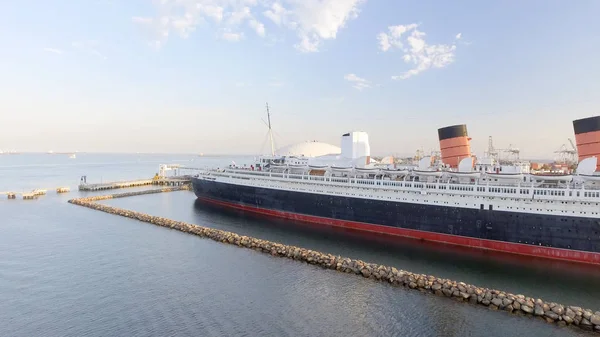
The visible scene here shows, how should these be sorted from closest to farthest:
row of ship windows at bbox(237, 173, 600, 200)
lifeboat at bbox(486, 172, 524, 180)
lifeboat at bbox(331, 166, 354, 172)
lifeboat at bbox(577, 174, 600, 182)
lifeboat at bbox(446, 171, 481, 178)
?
row of ship windows at bbox(237, 173, 600, 200)
lifeboat at bbox(577, 174, 600, 182)
lifeboat at bbox(486, 172, 524, 180)
lifeboat at bbox(446, 171, 481, 178)
lifeboat at bbox(331, 166, 354, 172)

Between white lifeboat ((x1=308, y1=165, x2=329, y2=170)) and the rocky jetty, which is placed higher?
white lifeboat ((x1=308, y1=165, x2=329, y2=170))

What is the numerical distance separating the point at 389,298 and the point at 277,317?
4.92m

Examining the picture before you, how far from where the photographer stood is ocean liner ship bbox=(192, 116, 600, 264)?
19.0 m

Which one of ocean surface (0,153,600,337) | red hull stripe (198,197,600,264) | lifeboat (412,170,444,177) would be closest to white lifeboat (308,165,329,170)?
red hull stripe (198,197,600,264)

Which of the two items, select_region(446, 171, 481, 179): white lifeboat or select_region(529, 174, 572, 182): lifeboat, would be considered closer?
select_region(529, 174, 572, 182): lifeboat

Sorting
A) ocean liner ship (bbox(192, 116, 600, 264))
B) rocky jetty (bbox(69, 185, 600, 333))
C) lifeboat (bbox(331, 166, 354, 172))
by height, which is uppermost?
lifeboat (bbox(331, 166, 354, 172))

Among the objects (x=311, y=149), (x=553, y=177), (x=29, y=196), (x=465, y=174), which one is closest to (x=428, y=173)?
(x=465, y=174)

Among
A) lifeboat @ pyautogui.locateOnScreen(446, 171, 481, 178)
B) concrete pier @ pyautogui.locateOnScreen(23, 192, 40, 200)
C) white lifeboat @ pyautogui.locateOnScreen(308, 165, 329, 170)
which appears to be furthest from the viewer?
concrete pier @ pyautogui.locateOnScreen(23, 192, 40, 200)

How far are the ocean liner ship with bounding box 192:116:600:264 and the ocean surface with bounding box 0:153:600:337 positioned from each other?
1.37m

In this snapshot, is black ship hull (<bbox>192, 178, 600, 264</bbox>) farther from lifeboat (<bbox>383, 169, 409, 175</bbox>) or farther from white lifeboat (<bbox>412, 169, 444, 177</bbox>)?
lifeboat (<bbox>383, 169, 409, 175</bbox>)

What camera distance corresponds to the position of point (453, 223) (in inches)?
876

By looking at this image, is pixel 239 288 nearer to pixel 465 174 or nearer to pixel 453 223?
pixel 453 223

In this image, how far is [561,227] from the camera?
19000 millimetres

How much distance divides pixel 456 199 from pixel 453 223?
5.42 feet
